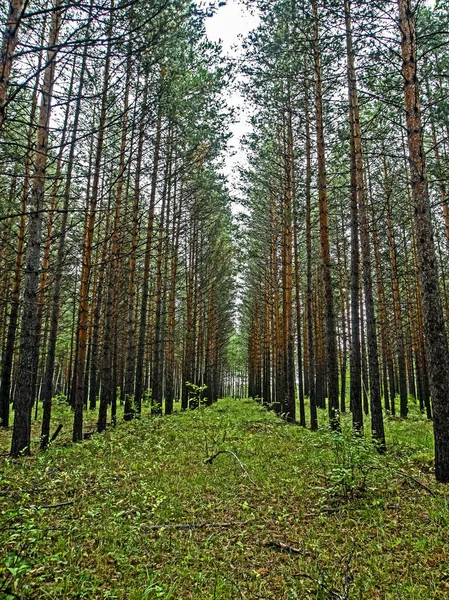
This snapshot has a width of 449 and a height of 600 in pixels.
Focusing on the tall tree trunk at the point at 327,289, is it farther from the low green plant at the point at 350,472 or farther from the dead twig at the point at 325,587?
the dead twig at the point at 325,587

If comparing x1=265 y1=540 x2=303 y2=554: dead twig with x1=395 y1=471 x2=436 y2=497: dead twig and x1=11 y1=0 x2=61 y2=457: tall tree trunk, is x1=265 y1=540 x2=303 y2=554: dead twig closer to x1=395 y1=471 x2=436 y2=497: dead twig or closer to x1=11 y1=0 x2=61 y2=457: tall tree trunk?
x1=395 y1=471 x2=436 y2=497: dead twig

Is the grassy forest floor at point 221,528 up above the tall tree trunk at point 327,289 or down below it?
below

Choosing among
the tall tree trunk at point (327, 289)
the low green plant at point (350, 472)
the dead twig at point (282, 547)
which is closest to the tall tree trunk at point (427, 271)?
the low green plant at point (350, 472)

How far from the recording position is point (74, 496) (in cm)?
465

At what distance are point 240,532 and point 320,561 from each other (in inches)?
36.3

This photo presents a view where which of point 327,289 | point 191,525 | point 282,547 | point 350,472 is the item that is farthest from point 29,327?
point 327,289

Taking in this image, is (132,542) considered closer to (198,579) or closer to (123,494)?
(198,579)

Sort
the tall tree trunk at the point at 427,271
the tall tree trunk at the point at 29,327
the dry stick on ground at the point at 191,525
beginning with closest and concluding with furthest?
the dry stick on ground at the point at 191,525 → the tall tree trunk at the point at 427,271 → the tall tree trunk at the point at 29,327

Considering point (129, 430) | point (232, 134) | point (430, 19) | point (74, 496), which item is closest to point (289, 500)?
point (74, 496)

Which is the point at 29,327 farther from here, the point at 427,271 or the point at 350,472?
the point at 427,271

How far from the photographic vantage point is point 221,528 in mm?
4027

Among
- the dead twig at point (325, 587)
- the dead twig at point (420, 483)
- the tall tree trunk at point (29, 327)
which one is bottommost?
the dead twig at point (325, 587)

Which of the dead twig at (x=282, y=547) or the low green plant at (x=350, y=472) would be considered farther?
the low green plant at (x=350, y=472)

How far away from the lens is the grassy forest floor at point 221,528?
2930 mm
